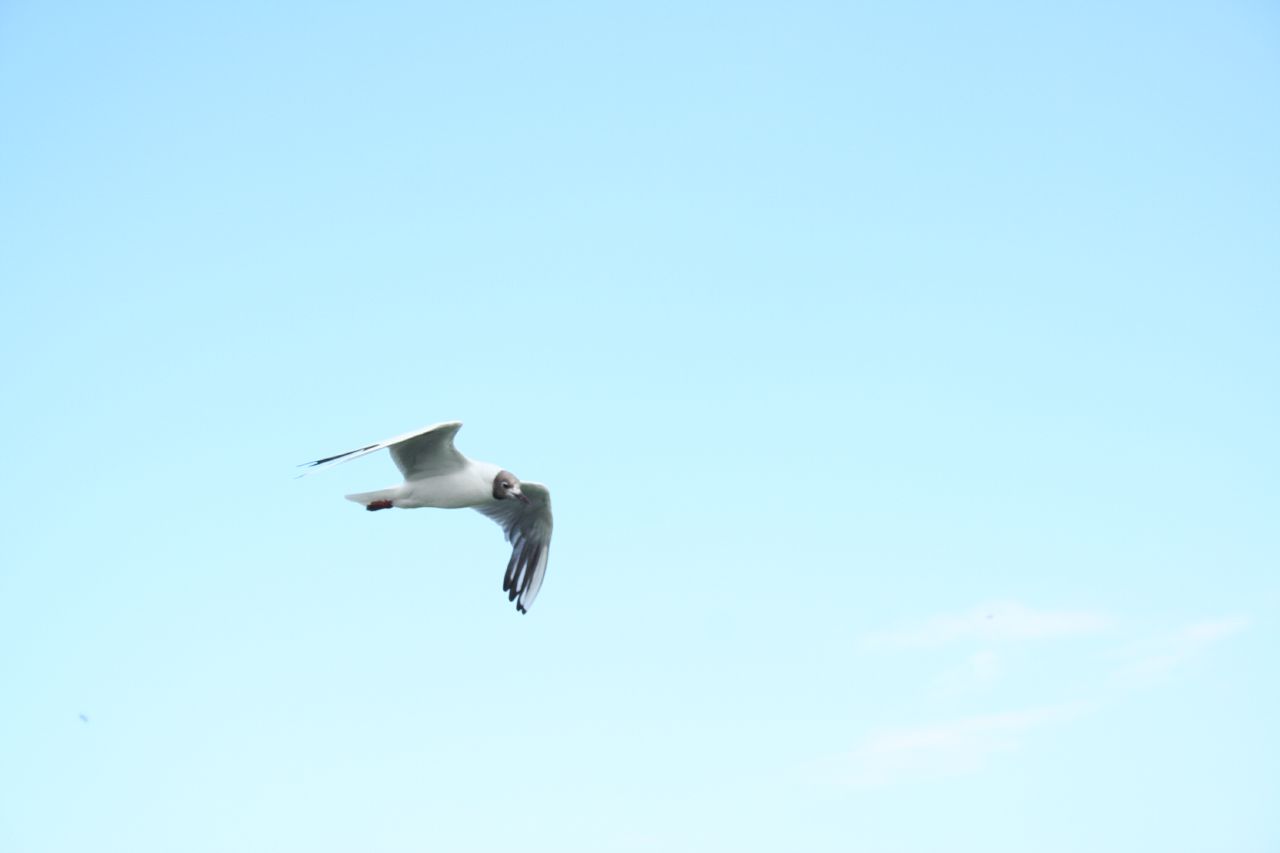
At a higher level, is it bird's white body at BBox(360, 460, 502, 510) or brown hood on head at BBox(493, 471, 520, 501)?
brown hood on head at BBox(493, 471, 520, 501)

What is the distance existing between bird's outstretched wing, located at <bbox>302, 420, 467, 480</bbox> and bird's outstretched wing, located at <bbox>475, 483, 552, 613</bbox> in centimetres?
237

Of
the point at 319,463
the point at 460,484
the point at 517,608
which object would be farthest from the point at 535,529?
the point at 319,463

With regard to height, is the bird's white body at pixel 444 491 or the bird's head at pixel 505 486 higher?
the bird's head at pixel 505 486

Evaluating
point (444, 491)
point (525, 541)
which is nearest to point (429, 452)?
point (444, 491)

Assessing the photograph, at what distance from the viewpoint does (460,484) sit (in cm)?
1598

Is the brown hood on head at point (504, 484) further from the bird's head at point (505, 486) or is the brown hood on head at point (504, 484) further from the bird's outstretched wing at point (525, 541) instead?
the bird's outstretched wing at point (525, 541)

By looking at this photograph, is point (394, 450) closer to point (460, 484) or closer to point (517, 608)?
point (460, 484)

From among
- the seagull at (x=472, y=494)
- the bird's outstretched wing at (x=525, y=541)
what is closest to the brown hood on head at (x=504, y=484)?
the seagull at (x=472, y=494)

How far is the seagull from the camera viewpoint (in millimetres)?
15352

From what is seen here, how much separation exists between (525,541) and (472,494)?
232 centimetres

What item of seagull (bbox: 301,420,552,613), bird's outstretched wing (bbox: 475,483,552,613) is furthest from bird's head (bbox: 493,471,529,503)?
bird's outstretched wing (bbox: 475,483,552,613)

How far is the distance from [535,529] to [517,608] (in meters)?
1.17

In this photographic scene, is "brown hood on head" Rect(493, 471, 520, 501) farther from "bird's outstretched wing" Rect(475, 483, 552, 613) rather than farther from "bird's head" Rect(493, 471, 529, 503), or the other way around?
"bird's outstretched wing" Rect(475, 483, 552, 613)

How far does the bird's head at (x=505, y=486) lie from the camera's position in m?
16.7
